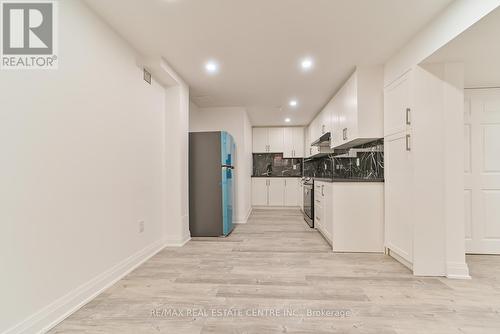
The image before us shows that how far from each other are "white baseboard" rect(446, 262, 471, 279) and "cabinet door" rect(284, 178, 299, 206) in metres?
4.51

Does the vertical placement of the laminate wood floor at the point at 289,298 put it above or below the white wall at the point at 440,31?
below

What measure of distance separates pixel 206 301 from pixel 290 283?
30.3 inches

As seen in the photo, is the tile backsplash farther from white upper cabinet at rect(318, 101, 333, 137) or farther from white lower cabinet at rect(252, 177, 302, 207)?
white upper cabinet at rect(318, 101, 333, 137)

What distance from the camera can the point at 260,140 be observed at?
6992 millimetres

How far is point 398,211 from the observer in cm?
262

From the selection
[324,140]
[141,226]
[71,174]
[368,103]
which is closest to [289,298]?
[141,226]

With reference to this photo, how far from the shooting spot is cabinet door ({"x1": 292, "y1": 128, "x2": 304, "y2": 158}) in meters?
6.95

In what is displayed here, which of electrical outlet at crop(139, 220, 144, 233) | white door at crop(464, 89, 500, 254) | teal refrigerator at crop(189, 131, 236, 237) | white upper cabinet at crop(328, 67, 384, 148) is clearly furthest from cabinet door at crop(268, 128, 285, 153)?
electrical outlet at crop(139, 220, 144, 233)

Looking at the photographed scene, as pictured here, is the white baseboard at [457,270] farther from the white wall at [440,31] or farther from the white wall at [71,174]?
the white wall at [71,174]

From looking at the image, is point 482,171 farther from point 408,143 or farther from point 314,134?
point 314,134

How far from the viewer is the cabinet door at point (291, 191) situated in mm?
6738

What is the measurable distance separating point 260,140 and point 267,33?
4742 millimetres

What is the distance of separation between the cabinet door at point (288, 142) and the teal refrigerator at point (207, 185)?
347 centimetres

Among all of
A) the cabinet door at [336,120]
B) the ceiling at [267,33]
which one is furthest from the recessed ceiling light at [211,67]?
the cabinet door at [336,120]
